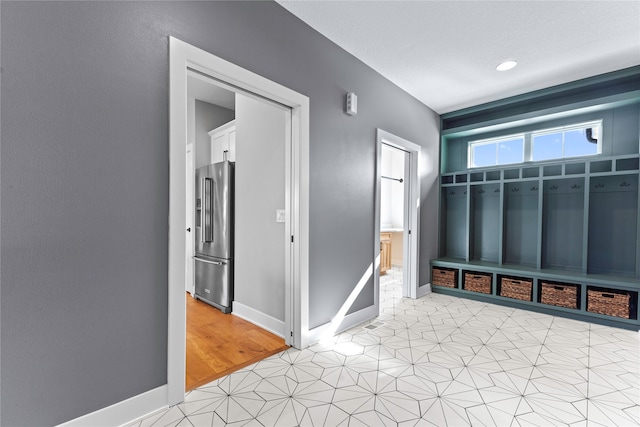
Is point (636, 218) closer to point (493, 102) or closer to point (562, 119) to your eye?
point (562, 119)

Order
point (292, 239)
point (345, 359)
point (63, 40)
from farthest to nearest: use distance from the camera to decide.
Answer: point (292, 239) < point (345, 359) < point (63, 40)

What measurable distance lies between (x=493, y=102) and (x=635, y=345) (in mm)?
3044

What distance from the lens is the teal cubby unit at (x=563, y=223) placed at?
3.48m

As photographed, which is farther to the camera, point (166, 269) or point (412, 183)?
point (412, 183)

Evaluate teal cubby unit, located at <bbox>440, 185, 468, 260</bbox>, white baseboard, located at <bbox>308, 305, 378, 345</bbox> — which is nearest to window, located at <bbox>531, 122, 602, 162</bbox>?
teal cubby unit, located at <bbox>440, 185, 468, 260</bbox>

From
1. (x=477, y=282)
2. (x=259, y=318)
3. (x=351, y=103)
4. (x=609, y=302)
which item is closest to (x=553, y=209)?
(x=609, y=302)

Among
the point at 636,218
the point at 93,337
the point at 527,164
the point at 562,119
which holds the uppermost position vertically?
the point at 562,119

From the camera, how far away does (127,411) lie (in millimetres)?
1504

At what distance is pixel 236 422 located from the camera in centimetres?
155

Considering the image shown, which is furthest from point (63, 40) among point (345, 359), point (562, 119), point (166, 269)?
point (562, 119)

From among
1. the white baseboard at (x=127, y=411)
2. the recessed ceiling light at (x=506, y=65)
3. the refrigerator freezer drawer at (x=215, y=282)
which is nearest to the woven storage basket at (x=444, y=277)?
the recessed ceiling light at (x=506, y=65)

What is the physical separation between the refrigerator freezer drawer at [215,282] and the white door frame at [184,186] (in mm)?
1086

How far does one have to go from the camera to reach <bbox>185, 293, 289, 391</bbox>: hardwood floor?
2076 mm

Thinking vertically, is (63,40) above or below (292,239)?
above
